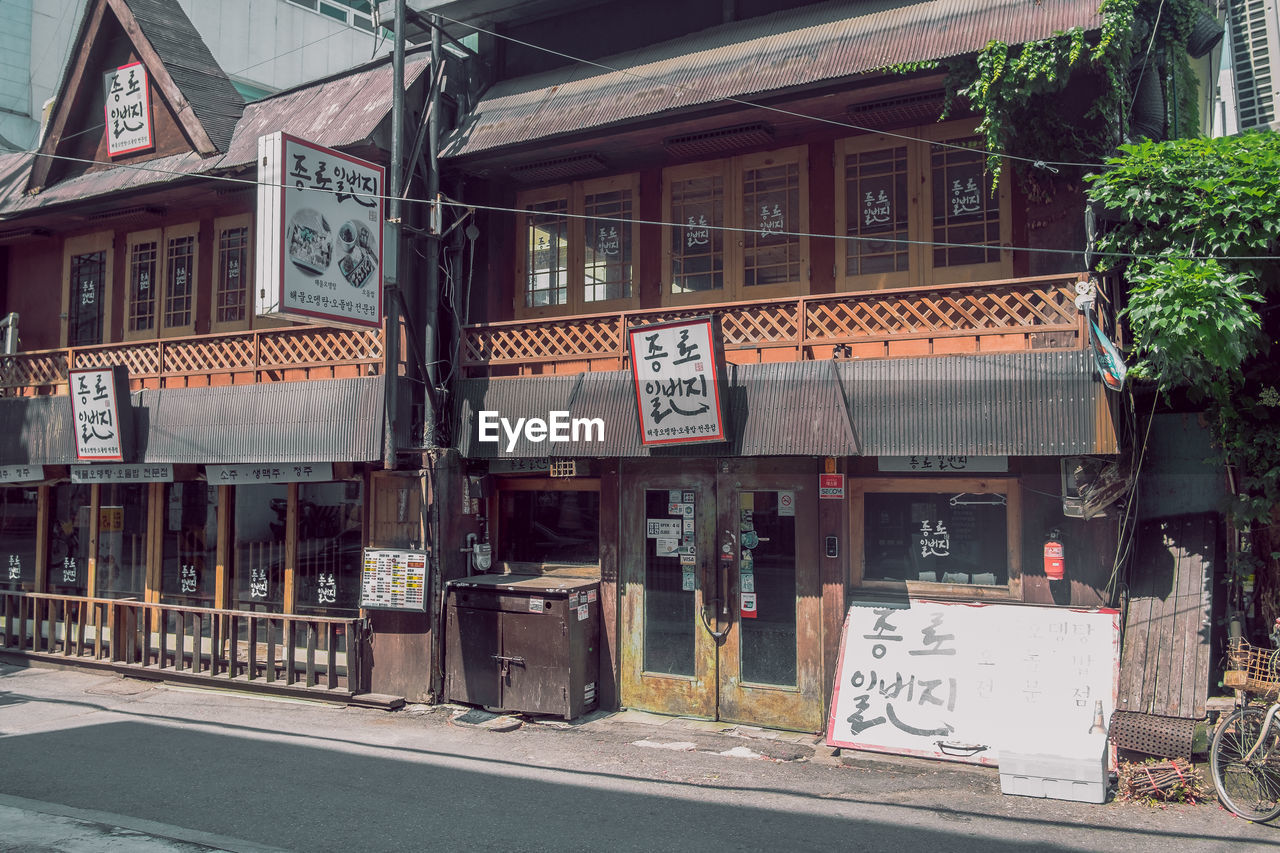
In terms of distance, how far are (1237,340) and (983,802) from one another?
478 centimetres

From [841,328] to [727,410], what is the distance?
64.4 inches

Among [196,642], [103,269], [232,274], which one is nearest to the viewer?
[196,642]

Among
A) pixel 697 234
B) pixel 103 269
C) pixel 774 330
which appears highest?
pixel 103 269

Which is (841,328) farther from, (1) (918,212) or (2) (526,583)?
(2) (526,583)

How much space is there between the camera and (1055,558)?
31.8ft

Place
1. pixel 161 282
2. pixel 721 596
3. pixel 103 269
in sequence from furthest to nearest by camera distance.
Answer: pixel 103 269 < pixel 161 282 < pixel 721 596

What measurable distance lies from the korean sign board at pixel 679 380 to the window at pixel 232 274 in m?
7.65

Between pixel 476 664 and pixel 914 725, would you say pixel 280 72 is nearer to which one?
pixel 476 664

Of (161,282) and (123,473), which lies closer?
(123,473)

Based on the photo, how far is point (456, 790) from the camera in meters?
8.64

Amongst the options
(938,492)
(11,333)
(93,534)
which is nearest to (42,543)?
(93,534)

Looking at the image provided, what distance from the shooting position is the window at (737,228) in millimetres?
11750

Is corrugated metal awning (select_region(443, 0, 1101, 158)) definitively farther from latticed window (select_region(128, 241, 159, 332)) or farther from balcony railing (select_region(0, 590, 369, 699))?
balcony railing (select_region(0, 590, 369, 699))

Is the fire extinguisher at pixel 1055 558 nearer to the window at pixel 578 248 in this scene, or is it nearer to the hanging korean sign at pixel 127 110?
the window at pixel 578 248
